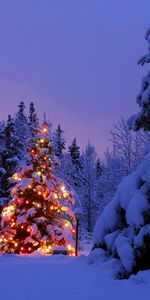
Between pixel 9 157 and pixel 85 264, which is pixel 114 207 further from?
pixel 9 157

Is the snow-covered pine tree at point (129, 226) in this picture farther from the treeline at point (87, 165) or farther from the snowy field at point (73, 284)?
the treeline at point (87, 165)

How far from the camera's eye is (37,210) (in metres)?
21.0

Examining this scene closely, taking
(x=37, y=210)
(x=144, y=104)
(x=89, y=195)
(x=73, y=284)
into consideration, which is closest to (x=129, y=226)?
(x=73, y=284)

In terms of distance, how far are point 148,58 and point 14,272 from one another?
18.7 feet

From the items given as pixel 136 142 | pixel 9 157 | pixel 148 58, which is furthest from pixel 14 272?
pixel 9 157

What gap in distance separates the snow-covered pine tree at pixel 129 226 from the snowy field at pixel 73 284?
0.99 ft

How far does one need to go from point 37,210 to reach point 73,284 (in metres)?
14.4

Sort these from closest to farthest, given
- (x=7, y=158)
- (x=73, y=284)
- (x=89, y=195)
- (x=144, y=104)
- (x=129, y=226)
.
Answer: (x=73, y=284)
(x=129, y=226)
(x=144, y=104)
(x=7, y=158)
(x=89, y=195)

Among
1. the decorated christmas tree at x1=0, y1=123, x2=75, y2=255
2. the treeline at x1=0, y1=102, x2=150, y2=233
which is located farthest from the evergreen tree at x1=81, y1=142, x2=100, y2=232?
the decorated christmas tree at x1=0, y1=123, x2=75, y2=255

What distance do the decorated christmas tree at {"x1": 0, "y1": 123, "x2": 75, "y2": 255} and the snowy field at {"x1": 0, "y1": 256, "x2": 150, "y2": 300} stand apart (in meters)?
12.1

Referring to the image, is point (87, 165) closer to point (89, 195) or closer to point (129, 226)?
point (89, 195)

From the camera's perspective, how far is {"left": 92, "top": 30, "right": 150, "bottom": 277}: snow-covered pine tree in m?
6.87

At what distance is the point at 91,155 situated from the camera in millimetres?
46812

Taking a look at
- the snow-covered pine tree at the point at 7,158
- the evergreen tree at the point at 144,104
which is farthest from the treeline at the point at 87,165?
the evergreen tree at the point at 144,104
